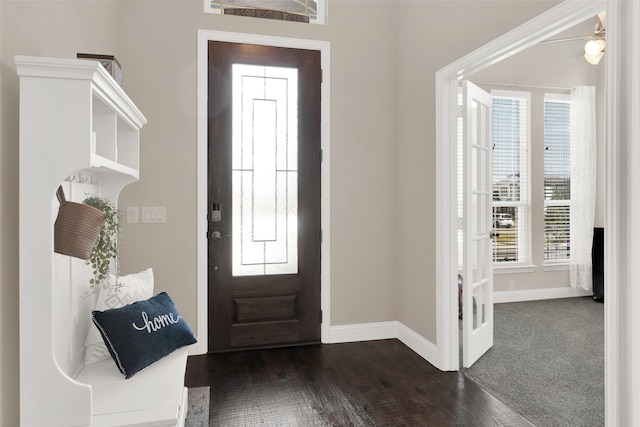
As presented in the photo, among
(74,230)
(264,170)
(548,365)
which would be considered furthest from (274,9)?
(548,365)

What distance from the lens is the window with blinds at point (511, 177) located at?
16.3 feet

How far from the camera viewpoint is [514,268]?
16.4 ft

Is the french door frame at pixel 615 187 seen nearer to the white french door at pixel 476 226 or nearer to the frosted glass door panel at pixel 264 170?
the white french door at pixel 476 226

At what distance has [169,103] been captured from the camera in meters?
3.19

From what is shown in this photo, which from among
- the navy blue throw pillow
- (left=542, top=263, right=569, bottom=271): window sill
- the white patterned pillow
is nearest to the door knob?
the white patterned pillow

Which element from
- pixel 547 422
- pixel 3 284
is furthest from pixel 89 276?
pixel 547 422

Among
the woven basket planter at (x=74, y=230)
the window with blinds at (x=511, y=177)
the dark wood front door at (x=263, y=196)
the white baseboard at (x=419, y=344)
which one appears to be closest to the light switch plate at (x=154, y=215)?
the dark wood front door at (x=263, y=196)

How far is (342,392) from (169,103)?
2.42 m

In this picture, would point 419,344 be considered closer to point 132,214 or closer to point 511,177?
point 132,214

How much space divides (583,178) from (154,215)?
489 cm

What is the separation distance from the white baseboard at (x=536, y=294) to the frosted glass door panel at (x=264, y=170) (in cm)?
285

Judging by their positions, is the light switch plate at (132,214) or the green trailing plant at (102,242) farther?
the light switch plate at (132,214)

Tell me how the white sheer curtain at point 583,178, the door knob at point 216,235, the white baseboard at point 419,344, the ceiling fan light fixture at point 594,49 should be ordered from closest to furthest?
the white baseboard at point 419,344 < the door knob at point 216,235 < the ceiling fan light fixture at point 594,49 < the white sheer curtain at point 583,178

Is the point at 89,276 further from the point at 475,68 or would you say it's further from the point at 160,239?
the point at 475,68
